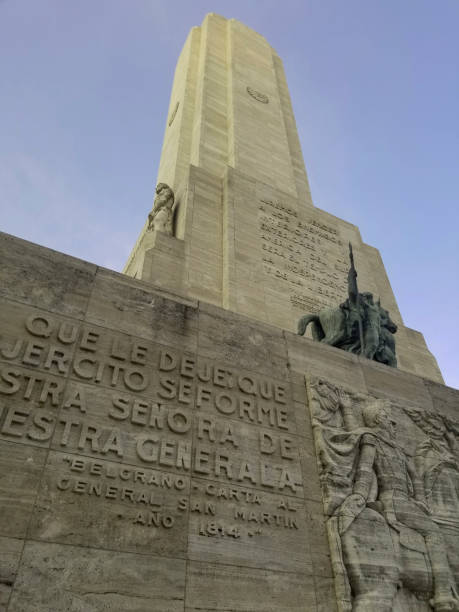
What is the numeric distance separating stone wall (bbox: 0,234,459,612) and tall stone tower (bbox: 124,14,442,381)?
563cm

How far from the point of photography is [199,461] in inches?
247

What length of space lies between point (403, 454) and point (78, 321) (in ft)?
17.2

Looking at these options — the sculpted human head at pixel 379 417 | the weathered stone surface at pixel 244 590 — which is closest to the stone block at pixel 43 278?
the weathered stone surface at pixel 244 590

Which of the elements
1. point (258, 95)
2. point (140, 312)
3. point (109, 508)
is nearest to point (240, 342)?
point (140, 312)

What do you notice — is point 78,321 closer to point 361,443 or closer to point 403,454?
point 361,443

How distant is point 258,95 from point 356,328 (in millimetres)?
15802

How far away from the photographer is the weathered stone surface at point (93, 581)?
15.3 feet

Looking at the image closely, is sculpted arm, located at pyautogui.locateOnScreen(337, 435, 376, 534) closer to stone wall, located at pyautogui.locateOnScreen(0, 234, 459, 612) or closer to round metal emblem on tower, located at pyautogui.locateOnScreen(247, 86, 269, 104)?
stone wall, located at pyautogui.locateOnScreen(0, 234, 459, 612)

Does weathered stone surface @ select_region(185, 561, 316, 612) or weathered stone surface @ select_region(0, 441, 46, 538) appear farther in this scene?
weathered stone surface @ select_region(185, 561, 316, 612)

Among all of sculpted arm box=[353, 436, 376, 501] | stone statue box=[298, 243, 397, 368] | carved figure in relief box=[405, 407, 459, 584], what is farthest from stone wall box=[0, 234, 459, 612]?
stone statue box=[298, 243, 397, 368]

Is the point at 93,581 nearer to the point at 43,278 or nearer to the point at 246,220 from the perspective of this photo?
the point at 43,278

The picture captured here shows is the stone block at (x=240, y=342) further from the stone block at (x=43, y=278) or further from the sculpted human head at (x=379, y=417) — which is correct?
the stone block at (x=43, y=278)

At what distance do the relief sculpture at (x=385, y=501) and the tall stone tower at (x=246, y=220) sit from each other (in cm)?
557

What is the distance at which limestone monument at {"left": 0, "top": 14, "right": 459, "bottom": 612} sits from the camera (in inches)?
204
